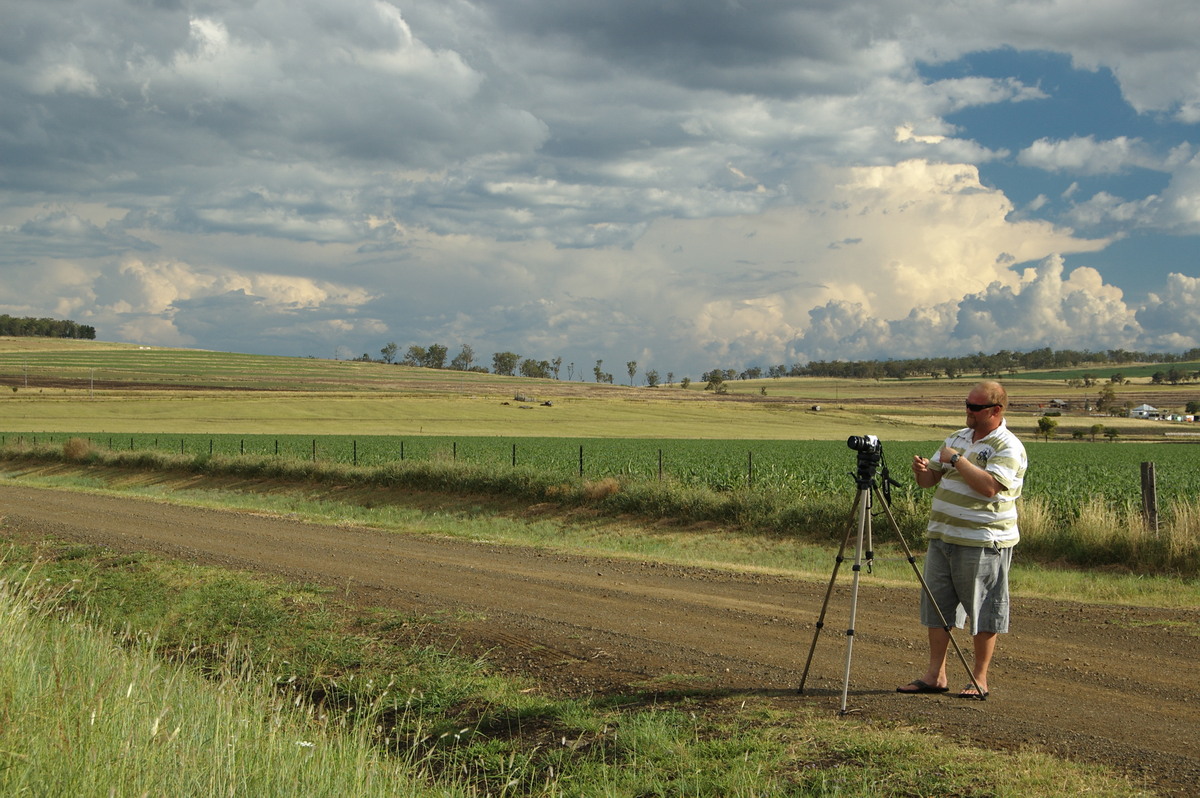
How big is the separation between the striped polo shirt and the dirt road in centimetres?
128

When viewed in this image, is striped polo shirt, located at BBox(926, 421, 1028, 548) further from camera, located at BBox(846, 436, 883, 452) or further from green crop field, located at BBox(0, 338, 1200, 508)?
green crop field, located at BBox(0, 338, 1200, 508)

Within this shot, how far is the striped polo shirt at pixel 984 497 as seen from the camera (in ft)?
21.0

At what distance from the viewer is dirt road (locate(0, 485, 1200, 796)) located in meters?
6.25

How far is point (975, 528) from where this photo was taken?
6.58 meters

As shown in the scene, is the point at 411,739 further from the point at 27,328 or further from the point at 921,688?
the point at 27,328

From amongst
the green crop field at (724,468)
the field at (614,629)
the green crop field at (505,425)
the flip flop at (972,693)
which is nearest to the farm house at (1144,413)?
the green crop field at (505,425)

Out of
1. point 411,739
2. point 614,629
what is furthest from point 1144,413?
point 411,739

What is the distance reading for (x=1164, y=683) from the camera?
7332 mm

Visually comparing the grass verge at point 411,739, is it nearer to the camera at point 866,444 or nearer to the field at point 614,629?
the field at point 614,629

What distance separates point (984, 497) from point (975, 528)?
262 millimetres

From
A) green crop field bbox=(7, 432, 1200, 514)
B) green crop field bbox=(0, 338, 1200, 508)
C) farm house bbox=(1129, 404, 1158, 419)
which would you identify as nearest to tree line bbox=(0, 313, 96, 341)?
green crop field bbox=(0, 338, 1200, 508)

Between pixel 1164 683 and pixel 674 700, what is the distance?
13.6 ft

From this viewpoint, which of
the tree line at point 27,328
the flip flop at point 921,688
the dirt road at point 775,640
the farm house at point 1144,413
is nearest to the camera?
the dirt road at point 775,640

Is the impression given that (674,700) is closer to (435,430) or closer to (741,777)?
(741,777)
